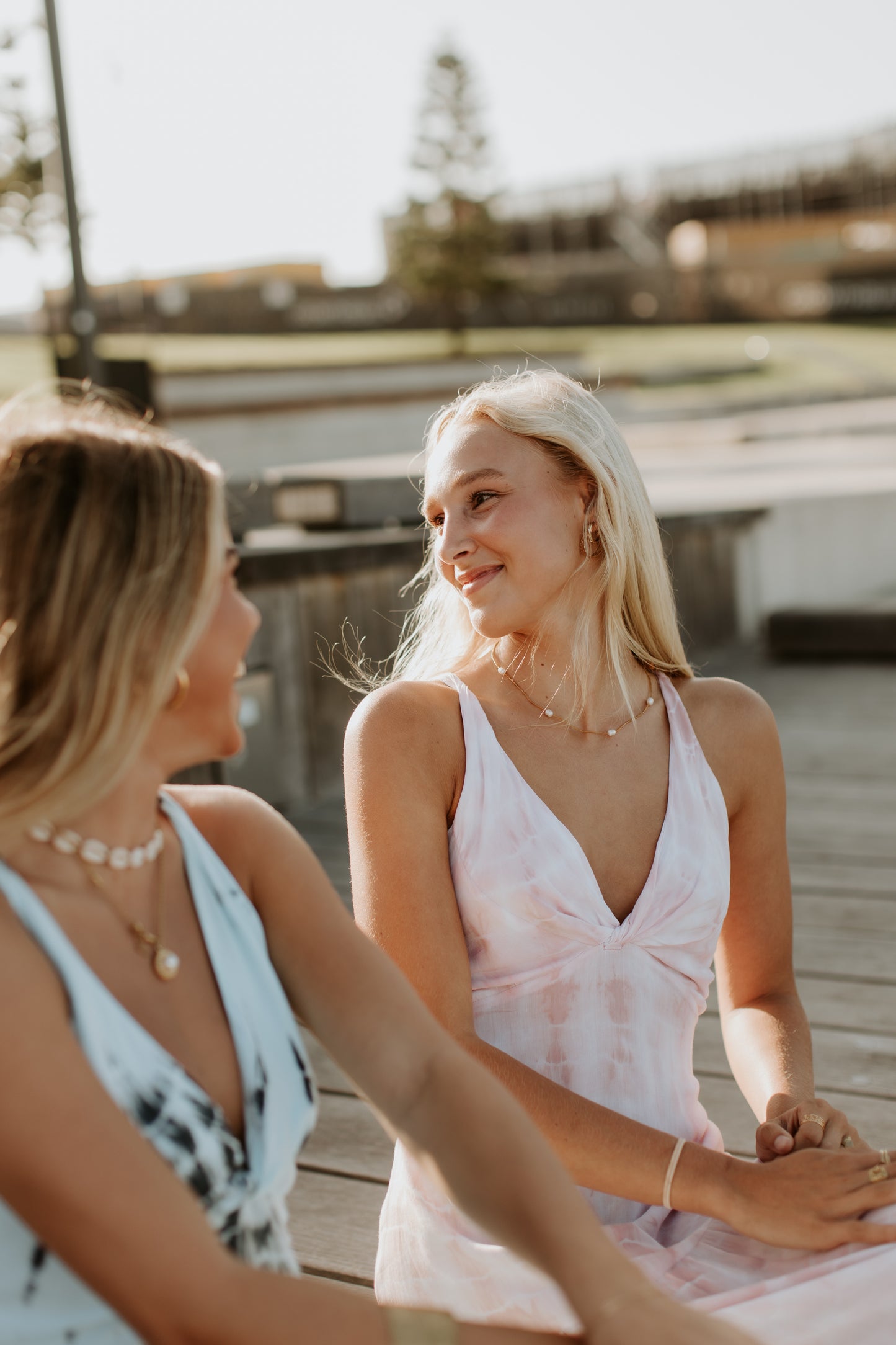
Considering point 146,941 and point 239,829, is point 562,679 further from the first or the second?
point 146,941

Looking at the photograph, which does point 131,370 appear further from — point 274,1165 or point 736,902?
point 274,1165

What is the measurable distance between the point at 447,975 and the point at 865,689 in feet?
15.3

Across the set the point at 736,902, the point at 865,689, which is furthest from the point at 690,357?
the point at 736,902

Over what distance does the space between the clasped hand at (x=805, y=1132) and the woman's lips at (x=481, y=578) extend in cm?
73

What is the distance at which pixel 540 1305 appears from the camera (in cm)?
147

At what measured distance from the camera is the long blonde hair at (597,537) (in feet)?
5.74

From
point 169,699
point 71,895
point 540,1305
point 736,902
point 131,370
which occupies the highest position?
point 131,370

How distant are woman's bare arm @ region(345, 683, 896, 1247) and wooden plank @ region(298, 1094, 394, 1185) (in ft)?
2.63

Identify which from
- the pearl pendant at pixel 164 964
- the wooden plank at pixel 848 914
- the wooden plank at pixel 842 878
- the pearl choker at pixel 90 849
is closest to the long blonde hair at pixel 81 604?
the pearl choker at pixel 90 849

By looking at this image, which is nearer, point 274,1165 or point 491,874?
point 274,1165

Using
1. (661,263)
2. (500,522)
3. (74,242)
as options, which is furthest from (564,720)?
(661,263)

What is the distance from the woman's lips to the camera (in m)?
1.75

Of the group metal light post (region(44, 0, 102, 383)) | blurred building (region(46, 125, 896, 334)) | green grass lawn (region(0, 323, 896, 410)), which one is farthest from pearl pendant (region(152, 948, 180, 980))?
green grass lawn (region(0, 323, 896, 410))

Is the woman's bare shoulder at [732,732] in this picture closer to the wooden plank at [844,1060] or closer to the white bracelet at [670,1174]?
the white bracelet at [670,1174]
